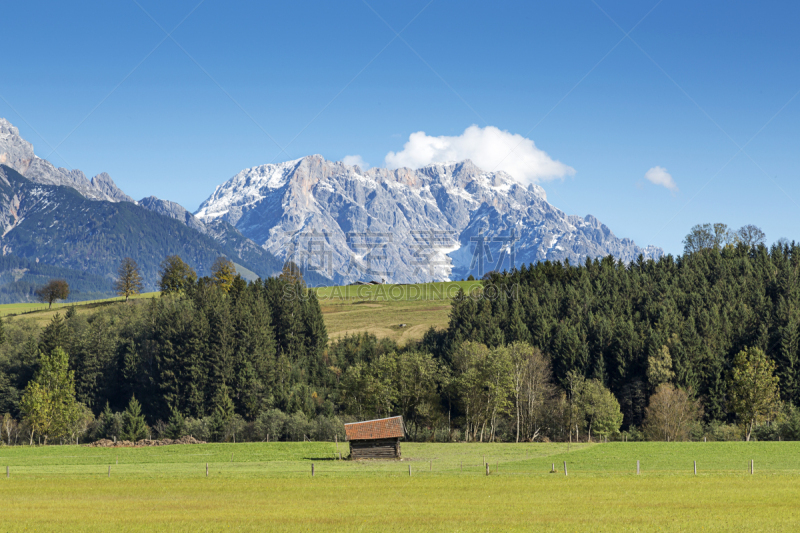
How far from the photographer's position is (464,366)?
10388 cm

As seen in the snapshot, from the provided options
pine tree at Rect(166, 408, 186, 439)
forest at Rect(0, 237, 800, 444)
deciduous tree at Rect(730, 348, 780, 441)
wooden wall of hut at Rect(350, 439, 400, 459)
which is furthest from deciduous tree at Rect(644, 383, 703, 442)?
pine tree at Rect(166, 408, 186, 439)

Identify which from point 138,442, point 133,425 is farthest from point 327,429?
point 133,425

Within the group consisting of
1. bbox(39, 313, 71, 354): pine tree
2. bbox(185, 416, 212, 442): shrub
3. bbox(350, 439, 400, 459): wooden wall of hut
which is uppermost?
bbox(39, 313, 71, 354): pine tree

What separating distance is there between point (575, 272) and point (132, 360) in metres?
94.1

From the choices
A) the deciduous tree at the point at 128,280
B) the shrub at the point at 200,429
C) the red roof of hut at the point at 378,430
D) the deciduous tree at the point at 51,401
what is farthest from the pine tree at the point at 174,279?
the red roof of hut at the point at 378,430

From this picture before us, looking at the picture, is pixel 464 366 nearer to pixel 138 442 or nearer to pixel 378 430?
pixel 378 430

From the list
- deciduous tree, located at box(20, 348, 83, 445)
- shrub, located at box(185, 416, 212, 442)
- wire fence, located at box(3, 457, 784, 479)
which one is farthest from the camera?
deciduous tree, located at box(20, 348, 83, 445)

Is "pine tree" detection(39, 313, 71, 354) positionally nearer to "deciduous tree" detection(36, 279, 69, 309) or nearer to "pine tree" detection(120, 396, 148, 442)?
"pine tree" detection(120, 396, 148, 442)

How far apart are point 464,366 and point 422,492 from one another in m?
60.4

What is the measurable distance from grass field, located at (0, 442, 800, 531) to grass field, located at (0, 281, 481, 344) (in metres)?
72.5

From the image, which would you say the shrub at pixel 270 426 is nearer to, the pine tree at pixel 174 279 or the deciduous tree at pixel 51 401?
the deciduous tree at pixel 51 401

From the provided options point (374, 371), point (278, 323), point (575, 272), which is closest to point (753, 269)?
point (575, 272)

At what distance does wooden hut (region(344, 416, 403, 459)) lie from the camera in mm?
70562

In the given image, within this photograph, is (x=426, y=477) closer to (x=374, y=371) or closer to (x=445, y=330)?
(x=374, y=371)
